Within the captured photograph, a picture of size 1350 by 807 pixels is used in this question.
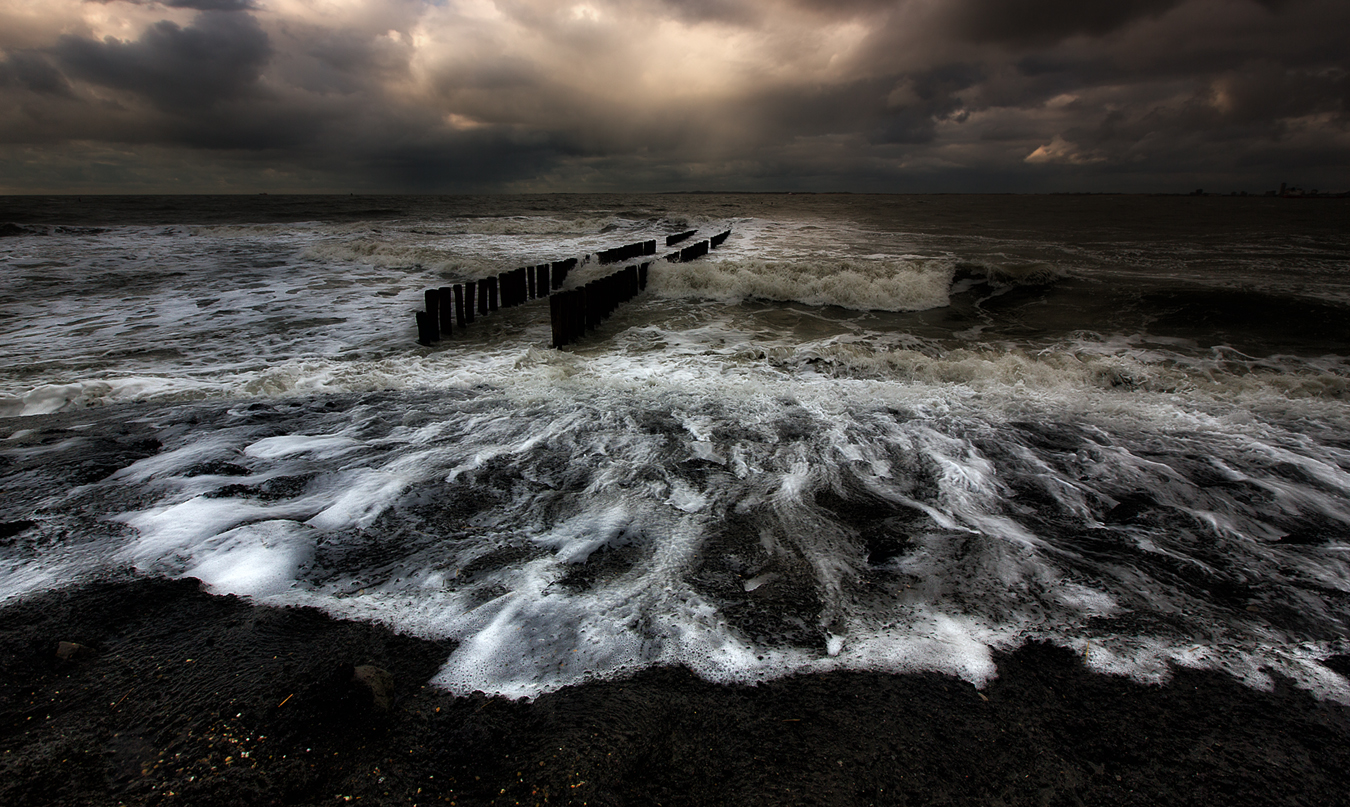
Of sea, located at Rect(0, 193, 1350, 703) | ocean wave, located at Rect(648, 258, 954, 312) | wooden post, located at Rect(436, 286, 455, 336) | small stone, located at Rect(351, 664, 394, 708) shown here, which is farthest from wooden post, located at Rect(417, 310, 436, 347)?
small stone, located at Rect(351, 664, 394, 708)

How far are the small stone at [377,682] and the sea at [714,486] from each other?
0.84 feet

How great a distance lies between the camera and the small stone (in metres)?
2.04

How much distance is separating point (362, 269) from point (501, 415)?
1285 cm

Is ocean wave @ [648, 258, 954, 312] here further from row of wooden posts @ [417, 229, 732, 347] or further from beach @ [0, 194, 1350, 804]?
beach @ [0, 194, 1350, 804]

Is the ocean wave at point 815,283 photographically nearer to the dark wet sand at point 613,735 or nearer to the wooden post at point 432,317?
the wooden post at point 432,317

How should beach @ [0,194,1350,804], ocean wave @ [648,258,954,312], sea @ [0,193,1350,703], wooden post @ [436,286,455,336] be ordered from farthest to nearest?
ocean wave @ [648,258,954,312], wooden post @ [436,286,455,336], sea @ [0,193,1350,703], beach @ [0,194,1350,804]

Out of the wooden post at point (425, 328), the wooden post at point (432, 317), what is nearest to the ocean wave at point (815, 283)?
the wooden post at point (432, 317)

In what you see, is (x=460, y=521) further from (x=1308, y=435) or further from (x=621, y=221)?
(x=621, y=221)

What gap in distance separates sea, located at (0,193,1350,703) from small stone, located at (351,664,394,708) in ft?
0.84

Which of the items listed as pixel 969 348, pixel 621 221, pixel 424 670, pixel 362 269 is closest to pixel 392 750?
pixel 424 670

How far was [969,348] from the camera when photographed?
841 centimetres

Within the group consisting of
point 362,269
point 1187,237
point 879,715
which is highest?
point 1187,237

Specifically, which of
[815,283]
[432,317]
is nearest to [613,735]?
[432,317]

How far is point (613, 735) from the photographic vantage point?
1995 mm
